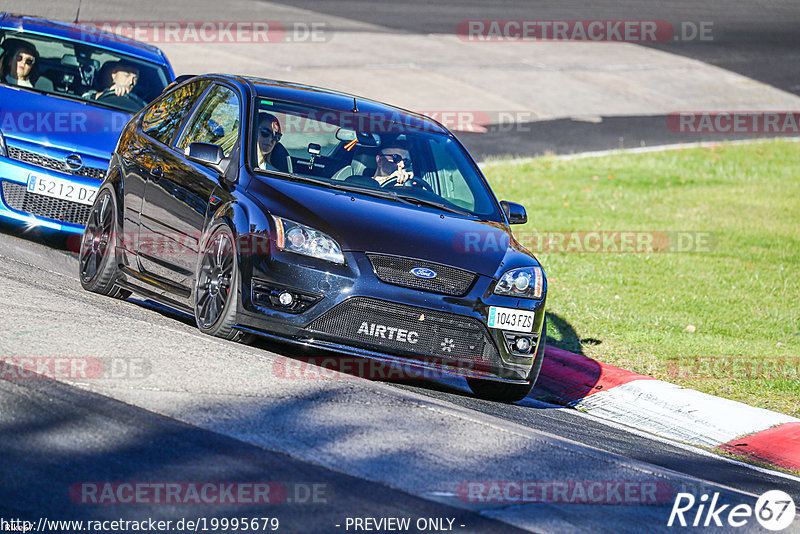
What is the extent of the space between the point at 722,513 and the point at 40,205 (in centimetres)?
651

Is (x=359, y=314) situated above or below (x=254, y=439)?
above

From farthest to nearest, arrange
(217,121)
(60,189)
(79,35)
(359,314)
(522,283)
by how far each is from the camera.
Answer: (79,35) → (60,189) → (217,121) → (522,283) → (359,314)

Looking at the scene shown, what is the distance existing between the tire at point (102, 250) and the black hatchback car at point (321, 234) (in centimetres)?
1

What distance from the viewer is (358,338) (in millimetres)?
6676

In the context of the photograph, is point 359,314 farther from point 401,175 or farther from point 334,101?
point 334,101

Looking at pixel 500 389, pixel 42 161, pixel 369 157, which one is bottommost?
pixel 500 389

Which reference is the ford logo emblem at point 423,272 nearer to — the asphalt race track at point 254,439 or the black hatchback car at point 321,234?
the black hatchback car at point 321,234

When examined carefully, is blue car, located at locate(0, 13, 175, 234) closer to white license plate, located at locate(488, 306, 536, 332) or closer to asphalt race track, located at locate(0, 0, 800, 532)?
asphalt race track, located at locate(0, 0, 800, 532)

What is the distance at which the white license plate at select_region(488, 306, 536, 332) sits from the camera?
6.94m

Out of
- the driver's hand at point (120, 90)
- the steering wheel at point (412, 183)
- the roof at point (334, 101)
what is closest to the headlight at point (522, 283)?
the steering wheel at point (412, 183)

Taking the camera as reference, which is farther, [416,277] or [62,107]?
[62,107]

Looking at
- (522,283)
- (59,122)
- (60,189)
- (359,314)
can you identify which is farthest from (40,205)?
(522,283)

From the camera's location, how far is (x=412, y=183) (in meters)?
7.89

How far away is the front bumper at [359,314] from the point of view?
21.7 feet
